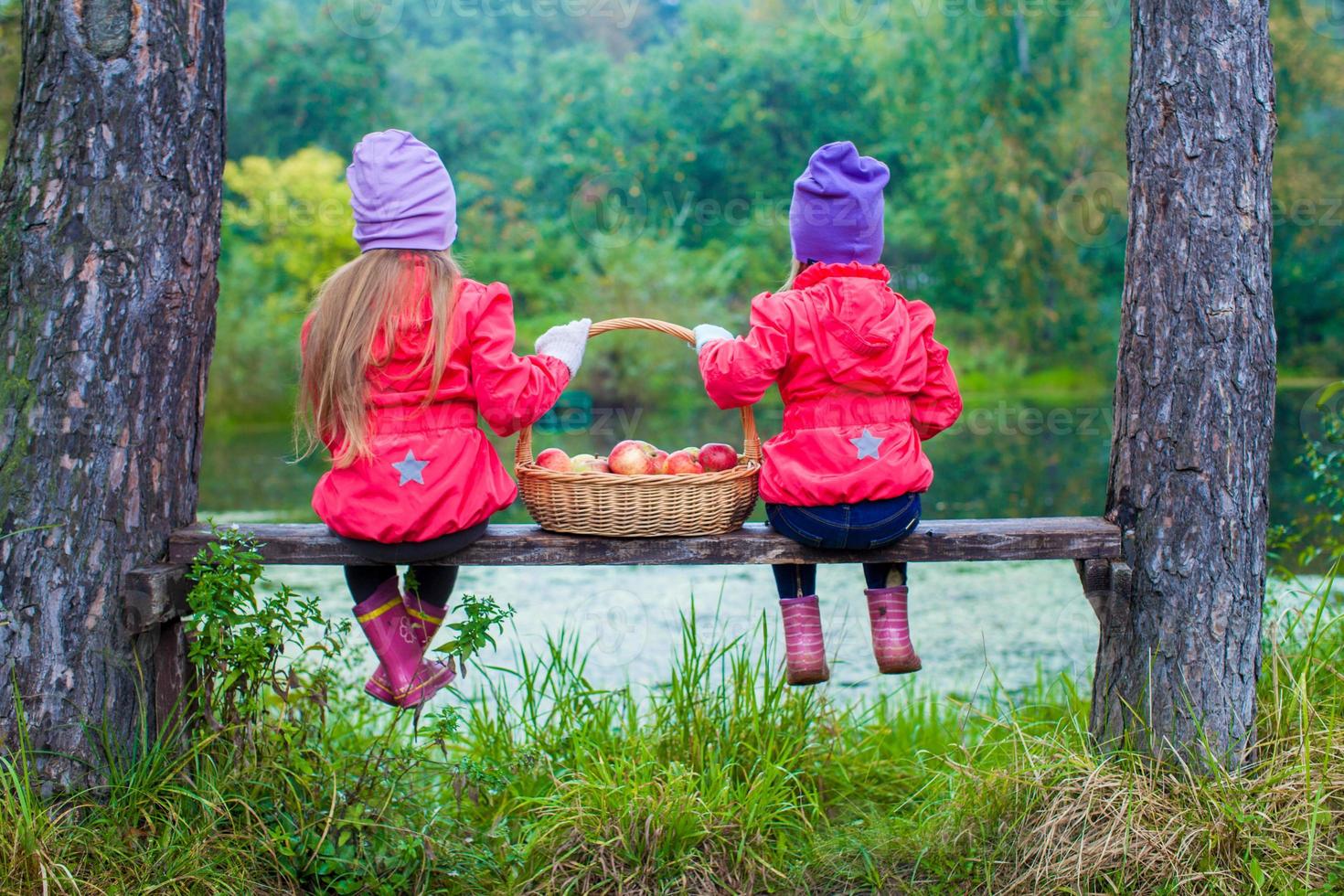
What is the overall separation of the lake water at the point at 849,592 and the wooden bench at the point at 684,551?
6.7 inches

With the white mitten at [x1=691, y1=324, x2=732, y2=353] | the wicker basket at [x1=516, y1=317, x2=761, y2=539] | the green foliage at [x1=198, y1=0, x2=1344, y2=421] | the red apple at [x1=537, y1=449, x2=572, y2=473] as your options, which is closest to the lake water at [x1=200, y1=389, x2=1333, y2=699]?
the wicker basket at [x1=516, y1=317, x2=761, y2=539]

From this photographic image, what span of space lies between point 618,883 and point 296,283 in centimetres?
1721

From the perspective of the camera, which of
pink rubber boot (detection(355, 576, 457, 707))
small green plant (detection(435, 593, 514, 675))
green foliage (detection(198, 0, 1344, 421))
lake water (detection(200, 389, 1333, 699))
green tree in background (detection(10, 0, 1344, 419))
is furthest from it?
green tree in background (detection(10, 0, 1344, 419))

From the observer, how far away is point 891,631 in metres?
3.12

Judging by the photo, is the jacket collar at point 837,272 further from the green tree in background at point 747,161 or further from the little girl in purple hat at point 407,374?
the green tree in background at point 747,161

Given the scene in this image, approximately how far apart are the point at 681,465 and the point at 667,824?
0.84 m

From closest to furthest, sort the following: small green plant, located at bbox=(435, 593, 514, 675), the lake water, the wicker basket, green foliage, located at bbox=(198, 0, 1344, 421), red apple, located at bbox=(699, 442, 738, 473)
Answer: small green plant, located at bbox=(435, 593, 514, 675) < the wicker basket < red apple, located at bbox=(699, 442, 738, 473) < the lake water < green foliage, located at bbox=(198, 0, 1344, 421)

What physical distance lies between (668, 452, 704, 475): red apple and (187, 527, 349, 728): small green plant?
0.85 m

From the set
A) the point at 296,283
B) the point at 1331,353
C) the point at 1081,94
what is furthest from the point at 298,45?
the point at 1331,353

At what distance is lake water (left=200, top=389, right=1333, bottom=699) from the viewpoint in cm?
584

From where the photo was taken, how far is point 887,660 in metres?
3.12

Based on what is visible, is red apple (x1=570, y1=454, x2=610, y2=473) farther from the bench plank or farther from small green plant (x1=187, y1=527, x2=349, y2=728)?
small green plant (x1=187, y1=527, x2=349, y2=728)

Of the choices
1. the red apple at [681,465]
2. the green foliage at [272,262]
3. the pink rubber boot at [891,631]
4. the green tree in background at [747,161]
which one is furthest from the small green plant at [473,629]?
the green foliage at [272,262]

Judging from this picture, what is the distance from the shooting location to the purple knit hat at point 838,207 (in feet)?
9.82
